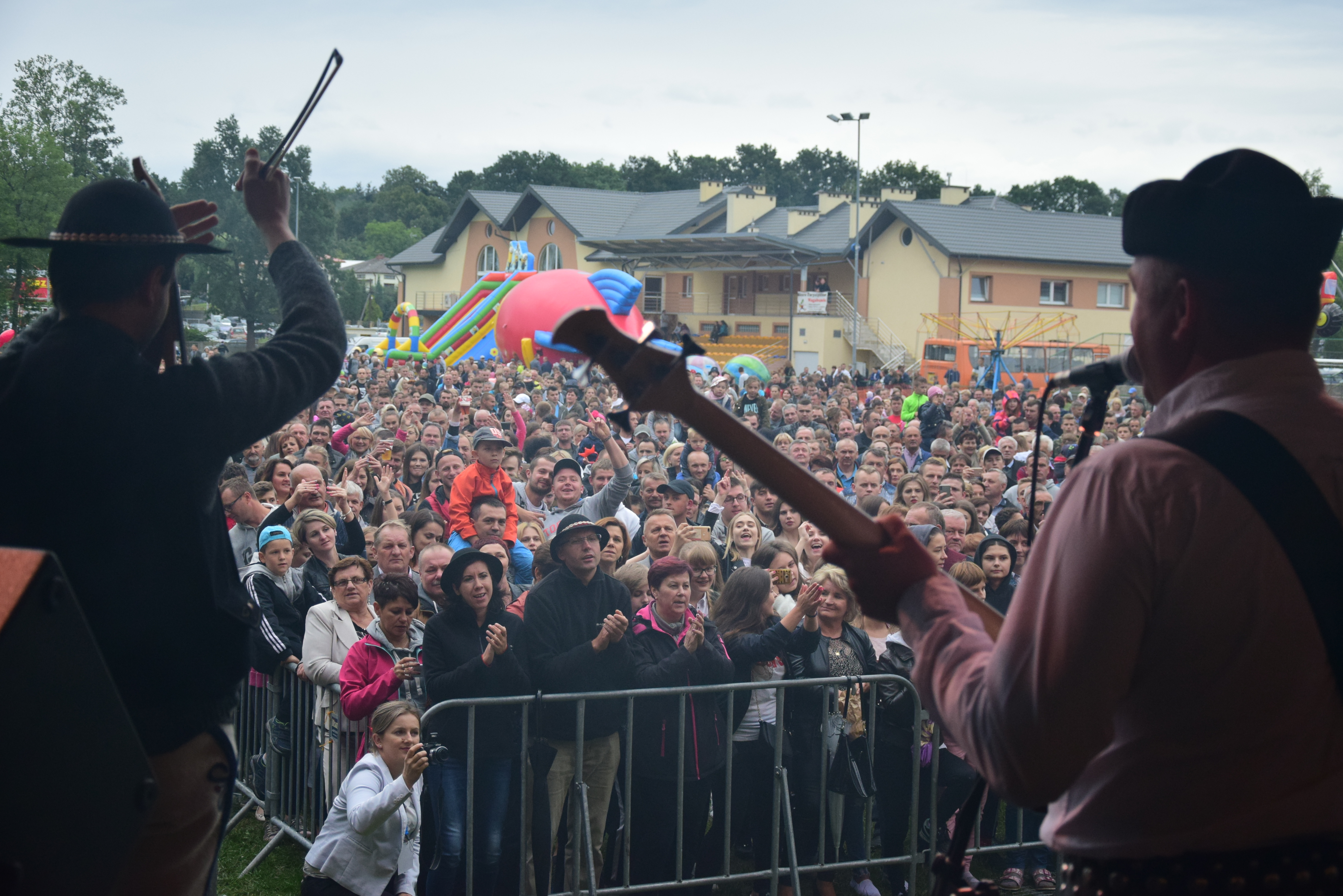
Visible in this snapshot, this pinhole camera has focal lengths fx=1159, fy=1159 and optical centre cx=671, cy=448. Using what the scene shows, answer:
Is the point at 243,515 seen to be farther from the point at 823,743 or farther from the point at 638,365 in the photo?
the point at 638,365

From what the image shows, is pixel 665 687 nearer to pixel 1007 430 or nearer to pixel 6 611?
pixel 6 611

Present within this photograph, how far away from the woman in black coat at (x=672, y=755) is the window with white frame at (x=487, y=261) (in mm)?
57513

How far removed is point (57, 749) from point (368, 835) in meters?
3.30

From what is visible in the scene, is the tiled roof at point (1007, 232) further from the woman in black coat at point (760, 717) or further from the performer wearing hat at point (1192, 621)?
the performer wearing hat at point (1192, 621)

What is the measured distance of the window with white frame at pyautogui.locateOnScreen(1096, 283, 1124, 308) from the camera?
4894 centimetres

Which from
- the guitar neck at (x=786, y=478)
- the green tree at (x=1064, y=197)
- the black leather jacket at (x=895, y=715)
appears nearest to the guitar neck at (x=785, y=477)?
the guitar neck at (x=786, y=478)

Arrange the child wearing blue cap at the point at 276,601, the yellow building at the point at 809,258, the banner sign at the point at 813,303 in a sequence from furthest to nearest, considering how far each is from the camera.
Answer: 1. the yellow building at the point at 809,258
2. the banner sign at the point at 813,303
3. the child wearing blue cap at the point at 276,601

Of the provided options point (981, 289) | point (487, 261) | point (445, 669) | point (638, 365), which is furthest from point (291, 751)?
point (487, 261)

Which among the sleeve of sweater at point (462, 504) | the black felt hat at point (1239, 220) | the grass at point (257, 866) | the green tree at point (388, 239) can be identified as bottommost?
the grass at point (257, 866)

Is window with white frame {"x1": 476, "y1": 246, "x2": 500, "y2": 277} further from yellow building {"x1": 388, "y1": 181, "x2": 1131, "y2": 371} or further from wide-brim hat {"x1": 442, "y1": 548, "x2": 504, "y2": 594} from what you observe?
wide-brim hat {"x1": 442, "y1": 548, "x2": 504, "y2": 594}

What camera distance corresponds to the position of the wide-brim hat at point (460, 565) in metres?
5.39

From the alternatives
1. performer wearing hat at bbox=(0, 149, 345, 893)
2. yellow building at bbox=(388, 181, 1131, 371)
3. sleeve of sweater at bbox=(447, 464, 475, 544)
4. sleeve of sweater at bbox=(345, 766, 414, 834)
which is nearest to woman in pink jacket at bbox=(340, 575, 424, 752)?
sleeve of sweater at bbox=(345, 766, 414, 834)

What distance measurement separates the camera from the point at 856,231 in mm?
42812

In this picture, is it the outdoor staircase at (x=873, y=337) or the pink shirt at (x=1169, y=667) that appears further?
the outdoor staircase at (x=873, y=337)
